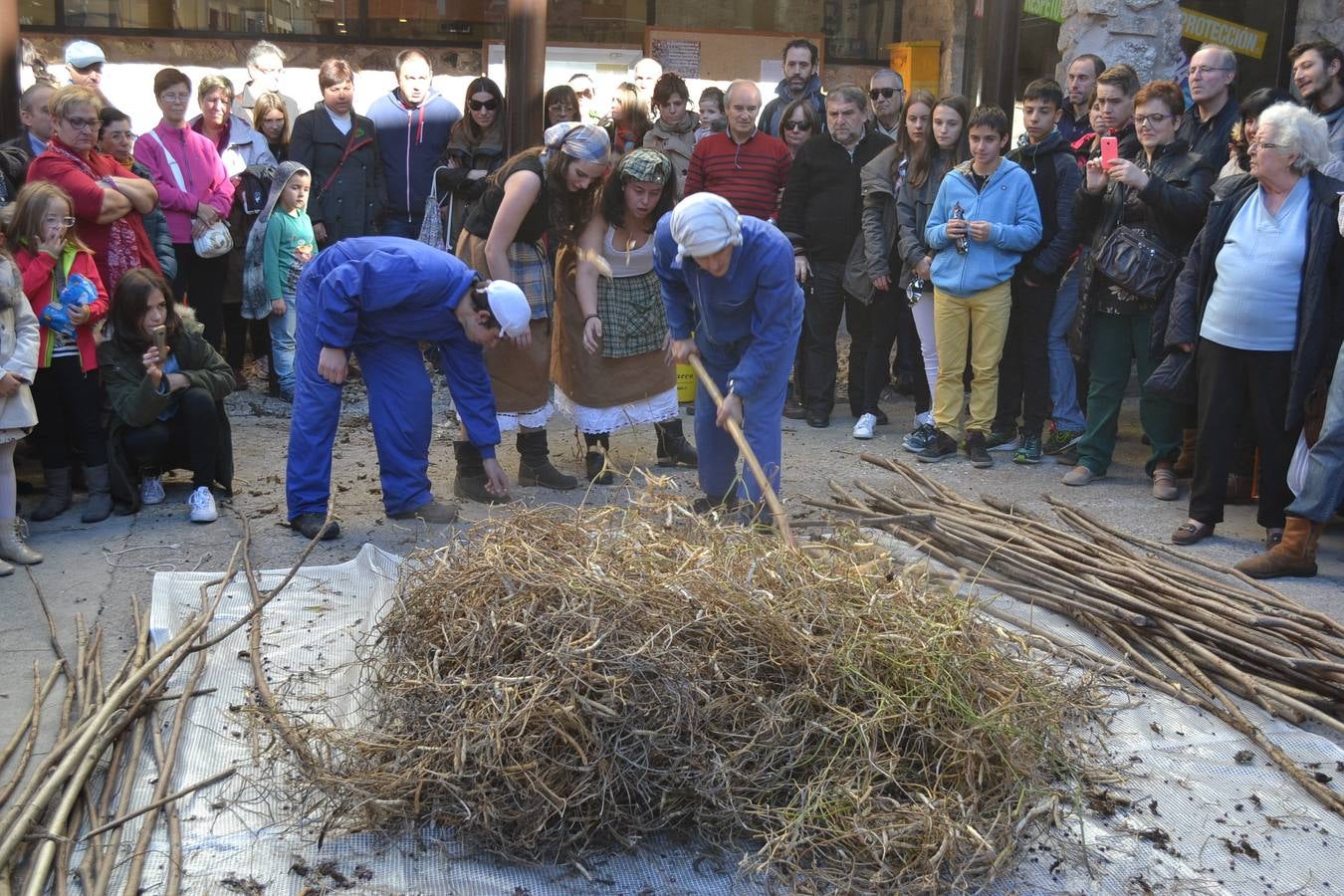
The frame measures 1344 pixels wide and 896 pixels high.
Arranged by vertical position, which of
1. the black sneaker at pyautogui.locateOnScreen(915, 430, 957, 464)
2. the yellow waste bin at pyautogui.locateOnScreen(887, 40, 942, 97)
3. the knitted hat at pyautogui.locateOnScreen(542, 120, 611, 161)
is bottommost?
the black sneaker at pyautogui.locateOnScreen(915, 430, 957, 464)

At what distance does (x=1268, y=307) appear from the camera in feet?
18.0

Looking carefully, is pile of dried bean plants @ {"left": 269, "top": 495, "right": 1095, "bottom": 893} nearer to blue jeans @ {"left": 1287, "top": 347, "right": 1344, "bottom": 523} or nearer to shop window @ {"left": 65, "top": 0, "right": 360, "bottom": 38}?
blue jeans @ {"left": 1287, "top": 347, "right": 1344, "bottom": 523}

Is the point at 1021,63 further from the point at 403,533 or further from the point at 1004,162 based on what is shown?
the point at 403,533

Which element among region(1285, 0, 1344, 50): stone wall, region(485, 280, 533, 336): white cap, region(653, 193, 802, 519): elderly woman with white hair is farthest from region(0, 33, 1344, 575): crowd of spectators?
region(1285, 0, 1344, 50): stone wall

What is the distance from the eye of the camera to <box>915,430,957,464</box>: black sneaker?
23.7ft

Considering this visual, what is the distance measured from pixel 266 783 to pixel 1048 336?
16.9 ft

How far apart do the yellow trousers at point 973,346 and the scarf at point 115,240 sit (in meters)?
4.31

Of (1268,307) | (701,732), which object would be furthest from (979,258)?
(701,732)

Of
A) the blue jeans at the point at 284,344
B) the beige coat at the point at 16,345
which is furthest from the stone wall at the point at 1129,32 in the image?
the beige coat at the point at 16,345

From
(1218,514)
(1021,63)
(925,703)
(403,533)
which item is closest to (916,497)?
(1218,514)

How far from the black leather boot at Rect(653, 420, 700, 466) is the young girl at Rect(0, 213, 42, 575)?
10.2 ft

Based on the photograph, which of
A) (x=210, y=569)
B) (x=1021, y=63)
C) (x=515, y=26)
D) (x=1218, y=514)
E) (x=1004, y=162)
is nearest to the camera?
(x=210, y=569)

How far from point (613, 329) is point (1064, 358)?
257 cm

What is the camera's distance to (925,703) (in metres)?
3.39
